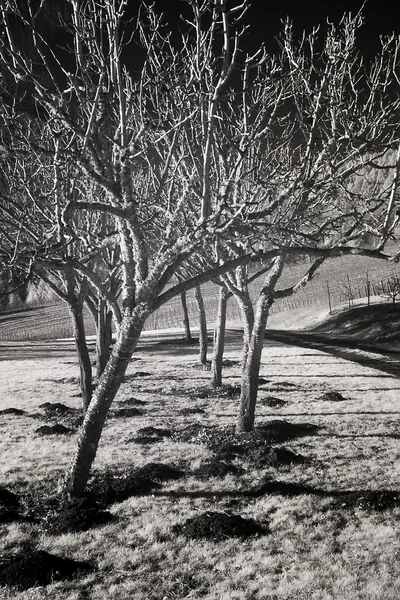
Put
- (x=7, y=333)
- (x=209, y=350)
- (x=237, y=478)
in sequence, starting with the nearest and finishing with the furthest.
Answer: (x=237, y=478) → (x=209, y=350) → (x=7, y=333)

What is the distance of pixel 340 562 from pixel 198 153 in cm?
1468

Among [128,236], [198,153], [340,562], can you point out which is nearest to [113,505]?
[340,562]

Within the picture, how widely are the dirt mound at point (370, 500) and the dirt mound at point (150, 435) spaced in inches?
224

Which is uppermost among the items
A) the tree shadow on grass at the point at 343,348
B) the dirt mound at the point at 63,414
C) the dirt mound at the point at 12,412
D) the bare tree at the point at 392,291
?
the bare tree at the point at 392,291

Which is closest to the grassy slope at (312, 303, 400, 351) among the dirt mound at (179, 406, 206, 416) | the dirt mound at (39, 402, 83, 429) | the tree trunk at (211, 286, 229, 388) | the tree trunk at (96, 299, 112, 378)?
the tree trunk at (211, 286, 229, 388)

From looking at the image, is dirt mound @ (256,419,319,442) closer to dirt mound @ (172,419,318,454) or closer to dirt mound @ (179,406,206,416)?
dirt mound @ (172,419,318,454)

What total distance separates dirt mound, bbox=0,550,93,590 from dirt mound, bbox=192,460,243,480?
4.05 meters

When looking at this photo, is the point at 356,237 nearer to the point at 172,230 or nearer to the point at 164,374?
the point at 172,230

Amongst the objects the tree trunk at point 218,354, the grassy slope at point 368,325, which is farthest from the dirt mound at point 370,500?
the grassy slope at point 368,325

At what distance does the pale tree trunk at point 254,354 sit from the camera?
1333cm

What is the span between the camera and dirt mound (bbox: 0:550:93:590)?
647cm

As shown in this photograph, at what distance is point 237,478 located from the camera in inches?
411

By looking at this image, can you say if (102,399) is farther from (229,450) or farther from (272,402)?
(272,402)

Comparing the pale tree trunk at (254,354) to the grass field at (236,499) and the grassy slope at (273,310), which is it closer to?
the grass field at (236,499)
